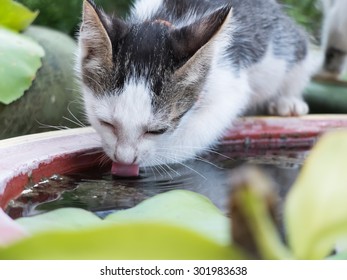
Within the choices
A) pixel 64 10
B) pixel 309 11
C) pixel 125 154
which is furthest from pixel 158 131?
pixel 309 11

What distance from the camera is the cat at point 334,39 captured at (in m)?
2.47

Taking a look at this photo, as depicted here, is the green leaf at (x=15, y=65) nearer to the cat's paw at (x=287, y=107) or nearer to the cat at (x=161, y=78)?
the cat at (x=161, y=78)

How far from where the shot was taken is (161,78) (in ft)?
4.54

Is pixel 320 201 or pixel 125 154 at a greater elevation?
pixel 320 201

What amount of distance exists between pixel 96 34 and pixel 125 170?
0.31 metres

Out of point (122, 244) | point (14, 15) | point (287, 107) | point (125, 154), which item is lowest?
point (287, 107)

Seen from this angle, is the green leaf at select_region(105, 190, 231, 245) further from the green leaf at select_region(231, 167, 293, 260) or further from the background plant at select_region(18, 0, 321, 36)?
the background plant at select_region(18, 0, 321, 36)

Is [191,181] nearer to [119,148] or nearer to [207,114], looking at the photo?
[119,148]

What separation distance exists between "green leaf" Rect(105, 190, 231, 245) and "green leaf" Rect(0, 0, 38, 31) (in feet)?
4.89

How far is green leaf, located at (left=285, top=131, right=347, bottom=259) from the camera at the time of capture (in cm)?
30

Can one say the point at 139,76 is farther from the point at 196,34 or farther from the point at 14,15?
the point at 14,15

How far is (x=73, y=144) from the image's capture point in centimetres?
149

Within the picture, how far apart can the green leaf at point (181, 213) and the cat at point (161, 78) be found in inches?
22.0

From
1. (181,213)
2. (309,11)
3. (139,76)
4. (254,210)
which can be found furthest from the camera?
(309,11)
